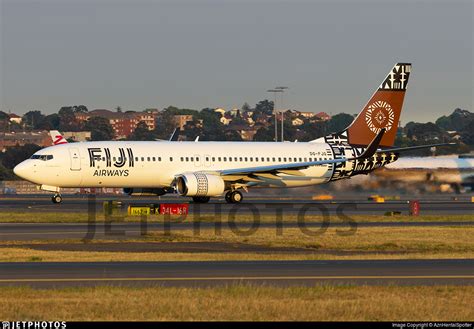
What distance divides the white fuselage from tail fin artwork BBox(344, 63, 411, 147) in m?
3.65

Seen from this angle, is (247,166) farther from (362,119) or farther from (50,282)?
(50,282)

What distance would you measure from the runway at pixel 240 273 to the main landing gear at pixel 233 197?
36532mm

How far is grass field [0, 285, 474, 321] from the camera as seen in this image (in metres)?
18.7

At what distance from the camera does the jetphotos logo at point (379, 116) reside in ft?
240

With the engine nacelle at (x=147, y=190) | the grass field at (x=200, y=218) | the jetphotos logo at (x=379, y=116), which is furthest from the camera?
the jetphotos logo at (x=379, y=116)

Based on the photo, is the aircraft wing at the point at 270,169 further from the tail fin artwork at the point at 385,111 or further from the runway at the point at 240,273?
the runway at the point at 240,273

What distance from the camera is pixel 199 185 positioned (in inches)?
2467

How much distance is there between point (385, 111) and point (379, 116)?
0.62 meters

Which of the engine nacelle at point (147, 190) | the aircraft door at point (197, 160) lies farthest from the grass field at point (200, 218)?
the engine nacelle at point (147, 190)

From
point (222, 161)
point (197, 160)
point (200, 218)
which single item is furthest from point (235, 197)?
point (200, 218)

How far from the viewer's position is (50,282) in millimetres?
24062

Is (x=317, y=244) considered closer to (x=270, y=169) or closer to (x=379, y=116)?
(x=270, y=169)

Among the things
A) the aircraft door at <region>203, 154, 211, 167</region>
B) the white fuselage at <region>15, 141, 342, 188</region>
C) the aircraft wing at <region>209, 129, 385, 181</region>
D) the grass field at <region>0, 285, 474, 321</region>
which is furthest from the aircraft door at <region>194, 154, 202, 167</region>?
the grass field at <region>0, 285, 474, 321</region>

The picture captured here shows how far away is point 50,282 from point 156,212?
2947 cm
